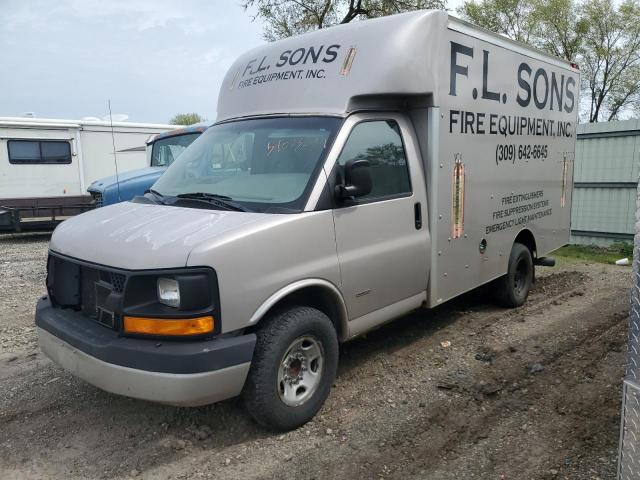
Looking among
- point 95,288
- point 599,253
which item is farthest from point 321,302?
point 599,253

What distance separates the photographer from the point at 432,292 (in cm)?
483

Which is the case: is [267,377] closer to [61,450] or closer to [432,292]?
[61,450]

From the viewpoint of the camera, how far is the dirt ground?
3295 mm

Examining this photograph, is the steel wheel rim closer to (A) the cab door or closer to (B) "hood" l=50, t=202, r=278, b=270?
(A) the cab door

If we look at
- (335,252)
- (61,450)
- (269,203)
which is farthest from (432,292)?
(61,450)

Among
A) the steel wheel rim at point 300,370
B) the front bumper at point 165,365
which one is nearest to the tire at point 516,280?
the steel wheel rim at point 300,370

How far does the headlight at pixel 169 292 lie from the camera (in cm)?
312

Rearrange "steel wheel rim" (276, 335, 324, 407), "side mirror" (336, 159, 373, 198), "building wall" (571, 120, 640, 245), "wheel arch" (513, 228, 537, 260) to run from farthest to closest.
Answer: "building wall" (571, 120, 640, 245)
"wheel arch" (513, 228, 537, 260)
"side mirror" (336, 159, 373, 198)
"steel wheel rim" (276, 335, 324, 407)

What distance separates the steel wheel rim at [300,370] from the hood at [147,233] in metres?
0.90

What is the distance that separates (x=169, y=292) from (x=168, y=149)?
772 centimetres

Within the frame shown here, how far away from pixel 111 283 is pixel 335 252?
1.49 m

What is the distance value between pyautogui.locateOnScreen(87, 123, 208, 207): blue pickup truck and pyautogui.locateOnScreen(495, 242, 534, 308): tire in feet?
18.8

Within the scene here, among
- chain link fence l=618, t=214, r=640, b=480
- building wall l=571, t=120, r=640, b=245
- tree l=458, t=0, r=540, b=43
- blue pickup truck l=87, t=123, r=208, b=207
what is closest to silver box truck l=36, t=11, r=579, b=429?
chain link fence l=618, t=214, r=640, b=480

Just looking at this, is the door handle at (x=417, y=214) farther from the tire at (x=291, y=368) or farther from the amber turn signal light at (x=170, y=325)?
the amber turn signal light at (x=170, y=325)
